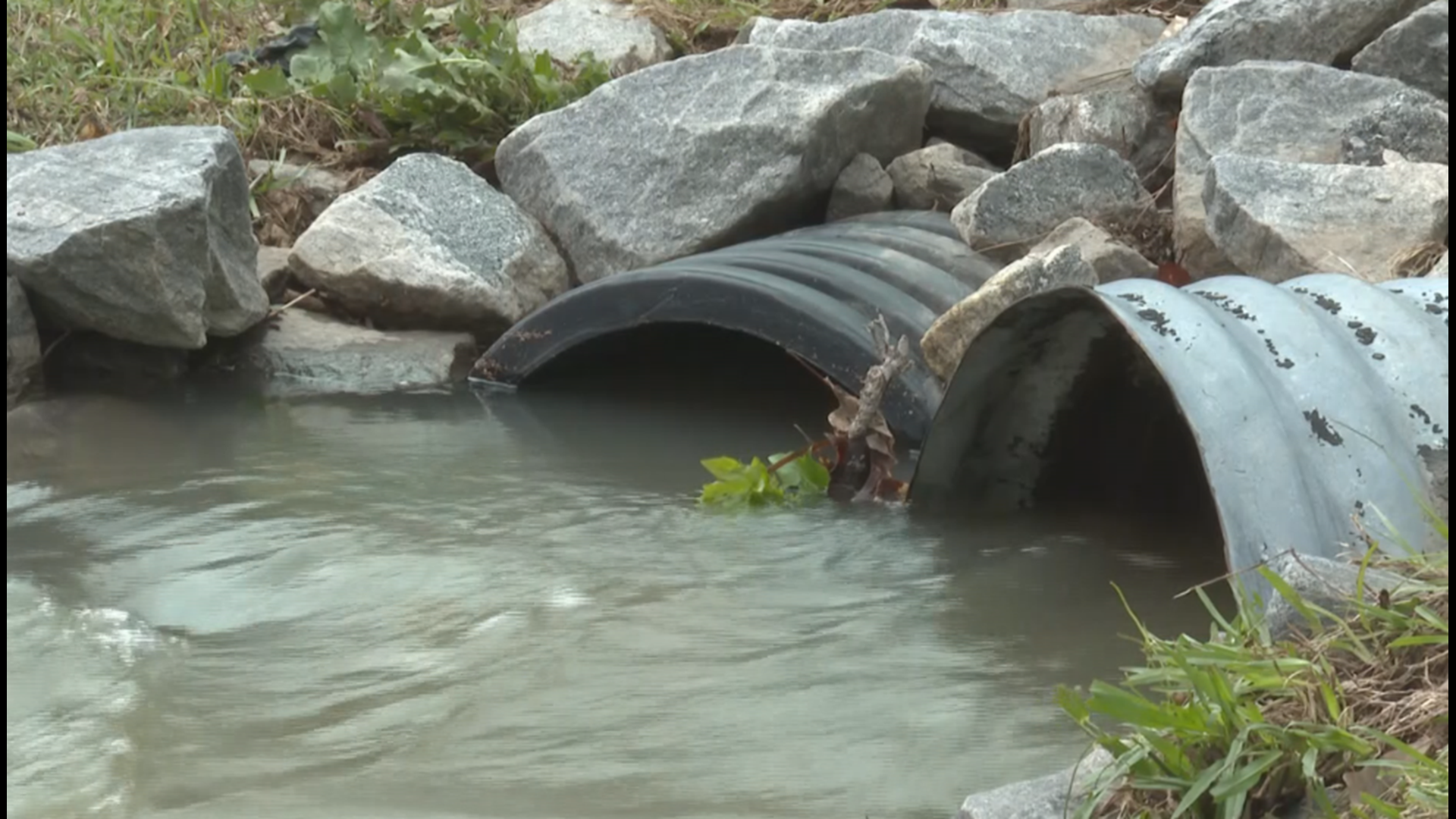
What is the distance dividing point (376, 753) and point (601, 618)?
79cm

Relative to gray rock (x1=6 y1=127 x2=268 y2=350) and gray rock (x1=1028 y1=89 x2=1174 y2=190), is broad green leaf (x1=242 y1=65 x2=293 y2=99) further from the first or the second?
gray rock (x1=1028 y1=89 x2=1174 y2=190)

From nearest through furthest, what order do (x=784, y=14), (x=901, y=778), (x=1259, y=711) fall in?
(x=1259, y=711)
(x=901, y=778)
(x=784, y=14)

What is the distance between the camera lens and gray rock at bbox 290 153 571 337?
6535 millimetres

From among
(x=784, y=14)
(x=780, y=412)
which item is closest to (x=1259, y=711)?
(x=780, y=412)

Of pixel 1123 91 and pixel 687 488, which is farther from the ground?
pixel 1123 91

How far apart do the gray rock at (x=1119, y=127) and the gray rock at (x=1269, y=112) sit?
→ 0.43 m

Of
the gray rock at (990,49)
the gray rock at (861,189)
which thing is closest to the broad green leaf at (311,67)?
the gray rock at (990,49)

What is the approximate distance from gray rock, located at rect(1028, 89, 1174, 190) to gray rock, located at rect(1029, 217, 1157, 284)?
2.96ft

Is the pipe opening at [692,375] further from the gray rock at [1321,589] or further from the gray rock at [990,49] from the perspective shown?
the gray rock at [1321,589]

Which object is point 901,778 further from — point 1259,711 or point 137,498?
point 137,498

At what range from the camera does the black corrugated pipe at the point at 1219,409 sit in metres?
3.28

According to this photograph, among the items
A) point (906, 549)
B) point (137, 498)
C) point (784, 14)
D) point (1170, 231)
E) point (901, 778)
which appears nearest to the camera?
point (901, 778)

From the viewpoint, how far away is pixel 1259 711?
2.18 m

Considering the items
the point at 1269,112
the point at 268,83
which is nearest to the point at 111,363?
the point at 268,83
